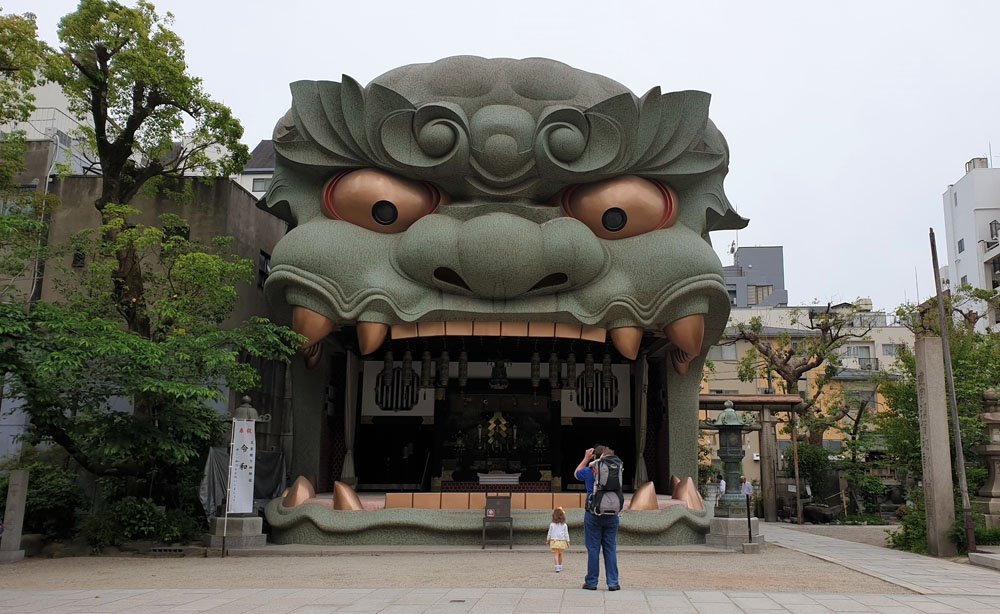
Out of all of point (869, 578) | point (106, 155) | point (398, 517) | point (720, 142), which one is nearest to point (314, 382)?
point (398, 517)

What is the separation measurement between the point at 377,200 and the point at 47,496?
8445 mm

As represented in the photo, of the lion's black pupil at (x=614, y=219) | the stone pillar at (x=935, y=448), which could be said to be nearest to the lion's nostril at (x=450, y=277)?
the lion's black pupil at (x=614, y=219)

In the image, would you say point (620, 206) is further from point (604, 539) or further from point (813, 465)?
point (813, 465)

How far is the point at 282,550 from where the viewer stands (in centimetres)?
1389

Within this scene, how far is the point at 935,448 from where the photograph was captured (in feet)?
46.9

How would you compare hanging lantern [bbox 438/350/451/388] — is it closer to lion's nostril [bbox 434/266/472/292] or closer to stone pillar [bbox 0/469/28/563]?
lion's nostril [bbox 434/266/472/292]

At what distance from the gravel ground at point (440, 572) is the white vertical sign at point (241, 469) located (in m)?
1.20

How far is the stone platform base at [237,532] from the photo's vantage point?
1395cm

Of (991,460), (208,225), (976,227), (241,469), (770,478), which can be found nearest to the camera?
(241,469)

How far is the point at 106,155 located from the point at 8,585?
30.9 feet

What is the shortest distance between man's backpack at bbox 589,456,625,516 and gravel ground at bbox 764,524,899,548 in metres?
10.8

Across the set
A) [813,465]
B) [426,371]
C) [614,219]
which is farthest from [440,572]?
[813,465]

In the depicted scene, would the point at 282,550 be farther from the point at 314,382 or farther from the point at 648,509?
the point at 648,509

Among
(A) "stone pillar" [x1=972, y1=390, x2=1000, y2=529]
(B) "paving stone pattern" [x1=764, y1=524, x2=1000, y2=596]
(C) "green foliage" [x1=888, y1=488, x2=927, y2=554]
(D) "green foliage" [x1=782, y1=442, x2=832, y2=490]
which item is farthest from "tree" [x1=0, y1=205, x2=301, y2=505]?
(D) "green foliage" [x1=782, y1=442, x2=832, y2=490]
